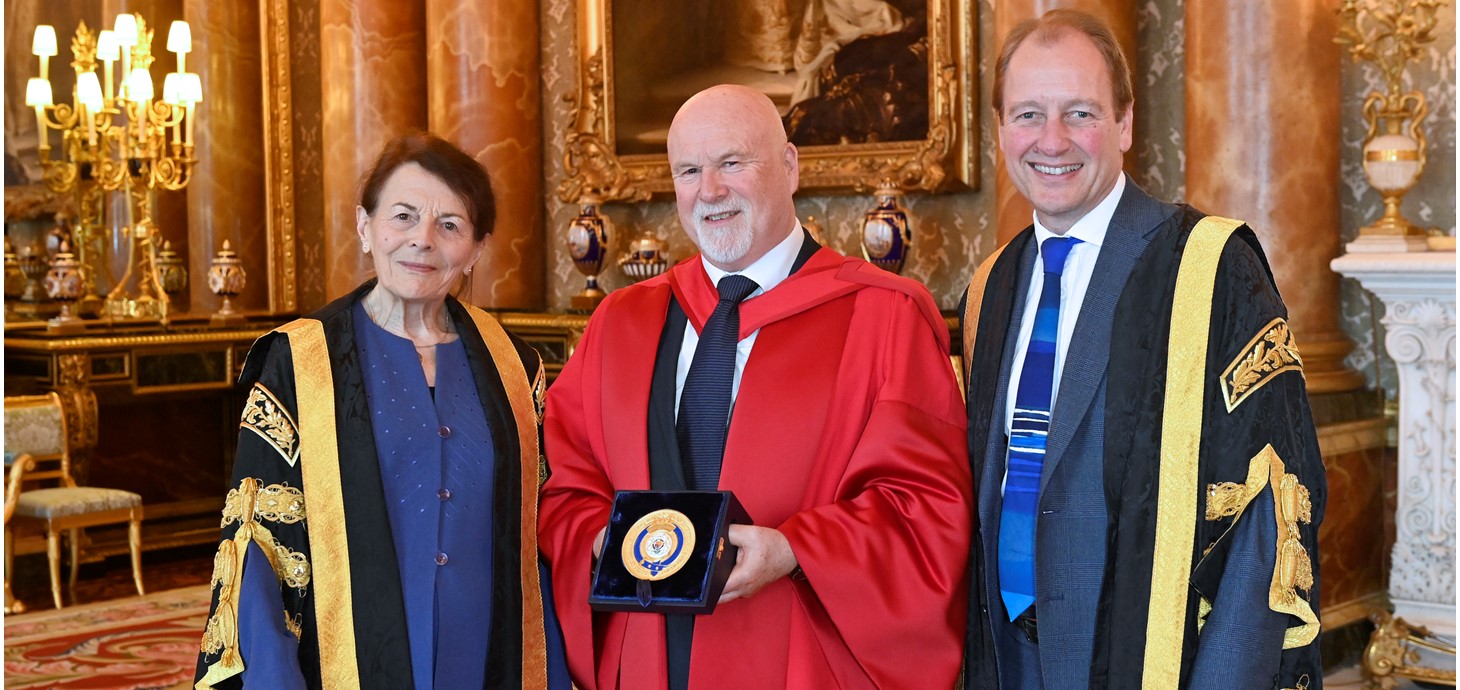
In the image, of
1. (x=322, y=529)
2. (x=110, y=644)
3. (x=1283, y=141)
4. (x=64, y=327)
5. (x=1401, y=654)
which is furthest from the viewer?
(x=64, y=327)

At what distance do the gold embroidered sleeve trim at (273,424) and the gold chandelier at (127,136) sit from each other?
19.7ft

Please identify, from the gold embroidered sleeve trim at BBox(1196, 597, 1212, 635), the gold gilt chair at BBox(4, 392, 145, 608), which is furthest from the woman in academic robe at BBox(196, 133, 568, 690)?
the gold gilt chair at BBox(4, 392, 145, 608)

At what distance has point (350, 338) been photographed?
2.92 metres

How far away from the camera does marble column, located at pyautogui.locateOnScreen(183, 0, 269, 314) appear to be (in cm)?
968

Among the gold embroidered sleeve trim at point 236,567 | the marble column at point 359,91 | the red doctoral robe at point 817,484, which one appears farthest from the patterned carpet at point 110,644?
the red doctoral robe at point 817,484

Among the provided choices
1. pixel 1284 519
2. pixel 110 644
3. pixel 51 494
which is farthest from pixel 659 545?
pixel 51 494

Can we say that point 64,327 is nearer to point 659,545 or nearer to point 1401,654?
point 659,545

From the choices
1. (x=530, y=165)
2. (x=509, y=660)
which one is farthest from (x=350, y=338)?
(x=530, y=165)

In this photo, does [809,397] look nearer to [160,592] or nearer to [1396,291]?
[1396,291]

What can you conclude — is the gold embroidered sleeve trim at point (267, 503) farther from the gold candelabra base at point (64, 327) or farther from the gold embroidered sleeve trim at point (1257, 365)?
the gold candelabra base at point (64, 327)

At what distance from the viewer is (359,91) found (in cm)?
862

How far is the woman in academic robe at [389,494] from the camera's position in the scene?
9.16 feet

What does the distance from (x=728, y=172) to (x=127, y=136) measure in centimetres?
668

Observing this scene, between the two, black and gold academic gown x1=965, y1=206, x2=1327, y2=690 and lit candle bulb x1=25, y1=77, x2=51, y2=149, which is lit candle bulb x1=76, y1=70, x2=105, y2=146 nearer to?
lit candle bulb x1=25, y1=77, x2=51, y2=149
